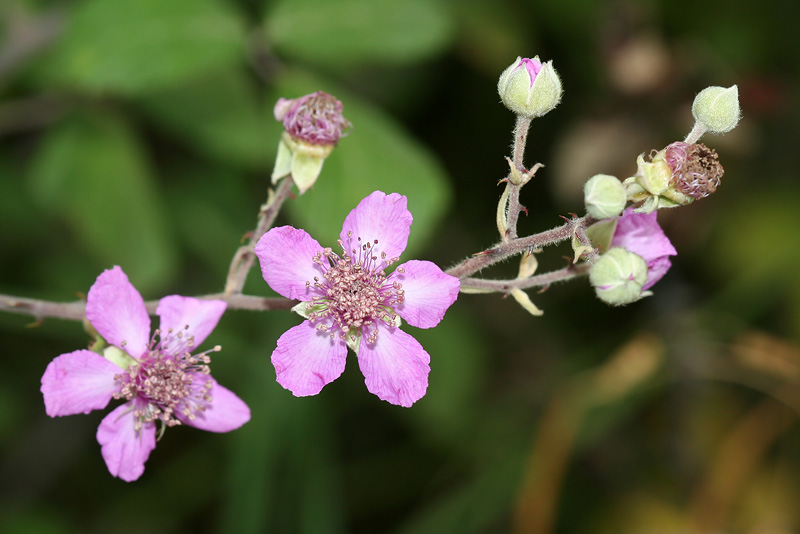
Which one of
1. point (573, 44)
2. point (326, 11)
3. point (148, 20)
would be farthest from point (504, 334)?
point (148, 20)

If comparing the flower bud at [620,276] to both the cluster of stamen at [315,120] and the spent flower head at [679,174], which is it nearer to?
the spent flower head at [679,174]

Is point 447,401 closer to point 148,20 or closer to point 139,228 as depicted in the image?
point 139,228

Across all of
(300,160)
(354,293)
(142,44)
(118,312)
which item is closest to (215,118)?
(142,44)

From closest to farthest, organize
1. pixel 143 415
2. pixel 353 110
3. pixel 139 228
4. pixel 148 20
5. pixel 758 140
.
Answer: pixel 143 415 < pixel 148 20 < pixel 353 110 < pixel 139 228 < pixel 758 140

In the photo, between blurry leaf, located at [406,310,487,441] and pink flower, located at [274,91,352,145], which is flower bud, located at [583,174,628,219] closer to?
pink flower, located at [274,91,352,145]

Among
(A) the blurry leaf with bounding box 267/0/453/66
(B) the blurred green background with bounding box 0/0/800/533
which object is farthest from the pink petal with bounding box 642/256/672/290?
(A) the blurry leaf with bounding box 267/0/453/66

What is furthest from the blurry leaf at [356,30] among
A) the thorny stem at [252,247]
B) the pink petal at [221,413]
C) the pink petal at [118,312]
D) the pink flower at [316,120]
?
the pink petal at [221,413]
